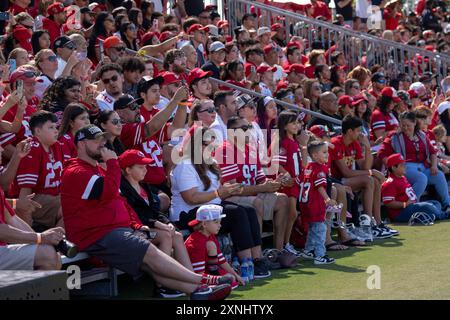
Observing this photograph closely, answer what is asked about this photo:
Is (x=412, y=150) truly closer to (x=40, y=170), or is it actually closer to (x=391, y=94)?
(x=391, y=94)

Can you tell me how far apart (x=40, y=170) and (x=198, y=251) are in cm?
170

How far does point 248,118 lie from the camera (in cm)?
1227

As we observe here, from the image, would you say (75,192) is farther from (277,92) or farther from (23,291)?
(277,92)

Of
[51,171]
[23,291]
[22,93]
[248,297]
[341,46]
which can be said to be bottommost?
[248,297]

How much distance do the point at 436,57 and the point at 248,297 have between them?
1292 centimetres

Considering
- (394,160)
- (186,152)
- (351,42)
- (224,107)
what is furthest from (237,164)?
(351,42)

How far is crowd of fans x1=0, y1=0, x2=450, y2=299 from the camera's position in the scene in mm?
9031

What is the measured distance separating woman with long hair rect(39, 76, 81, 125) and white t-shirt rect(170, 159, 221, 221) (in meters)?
1.29

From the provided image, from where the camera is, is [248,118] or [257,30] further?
[257,30]

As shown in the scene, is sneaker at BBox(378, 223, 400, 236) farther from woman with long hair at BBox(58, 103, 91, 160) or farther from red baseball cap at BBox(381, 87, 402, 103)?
woman with long hair at BBox(58, 103, 91, 160)

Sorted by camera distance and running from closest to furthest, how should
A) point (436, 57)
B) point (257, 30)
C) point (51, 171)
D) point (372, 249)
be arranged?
point (51, 171) → point (372, 249) → point (257, 30) → point (436, 57)

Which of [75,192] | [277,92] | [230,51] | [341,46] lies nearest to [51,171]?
[75,192]

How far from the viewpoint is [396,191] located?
46.0 feet

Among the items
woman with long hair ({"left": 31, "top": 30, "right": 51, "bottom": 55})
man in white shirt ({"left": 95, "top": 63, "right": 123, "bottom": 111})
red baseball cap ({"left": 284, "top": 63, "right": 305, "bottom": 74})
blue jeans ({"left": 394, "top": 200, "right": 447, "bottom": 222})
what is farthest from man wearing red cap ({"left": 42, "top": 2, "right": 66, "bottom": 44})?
blue jeans ({"left": 394, "top": 200, "right": 447, "bottom": 222})
